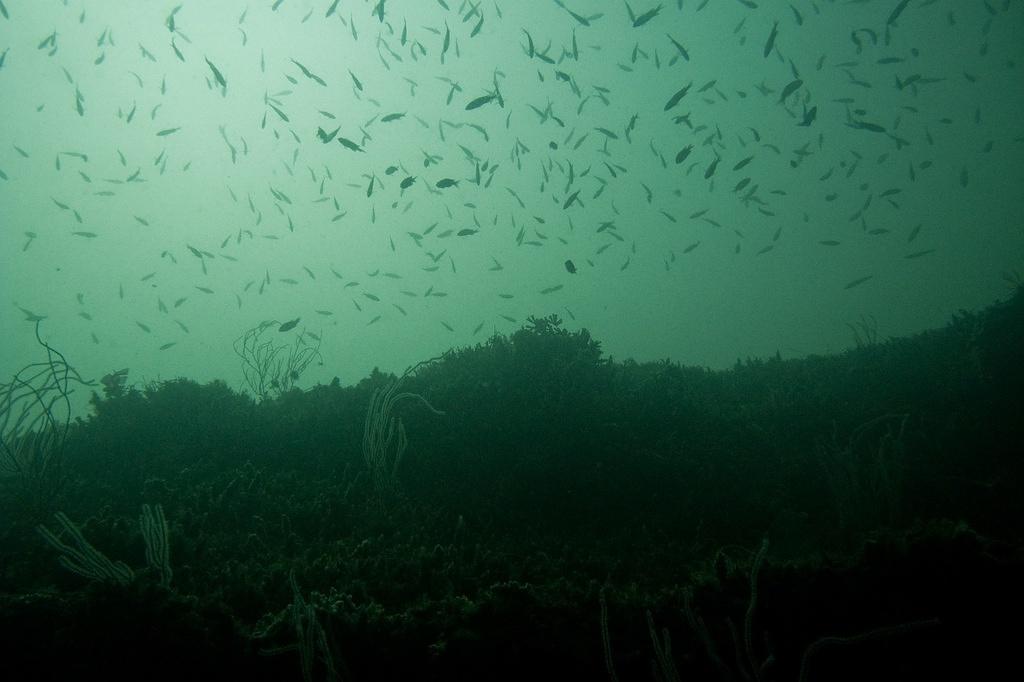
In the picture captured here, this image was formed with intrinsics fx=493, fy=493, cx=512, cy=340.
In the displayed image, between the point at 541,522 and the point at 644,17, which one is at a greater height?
the point at 644,17

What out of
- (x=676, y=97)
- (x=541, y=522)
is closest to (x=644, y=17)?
(x=676, y=97)

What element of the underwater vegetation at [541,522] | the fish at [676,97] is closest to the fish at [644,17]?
the fish at [676,97]

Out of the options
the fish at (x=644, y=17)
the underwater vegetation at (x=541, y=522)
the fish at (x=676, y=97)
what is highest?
the fish at (x=644, y=17)

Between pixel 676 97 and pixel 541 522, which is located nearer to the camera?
pixel 541 522

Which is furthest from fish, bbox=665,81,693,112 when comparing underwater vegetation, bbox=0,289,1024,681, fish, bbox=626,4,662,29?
underwater vegetation, bbox=0,289,1024,681

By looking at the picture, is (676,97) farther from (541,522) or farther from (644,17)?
(541,522)

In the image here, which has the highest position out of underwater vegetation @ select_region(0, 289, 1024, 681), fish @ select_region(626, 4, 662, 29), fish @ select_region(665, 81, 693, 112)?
fish @ select_region(626, 4, 662, 29)

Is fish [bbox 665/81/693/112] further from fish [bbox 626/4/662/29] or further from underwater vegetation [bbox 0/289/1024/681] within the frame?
underwater vegetation [bbox 0/289/1024/681]

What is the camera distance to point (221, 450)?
7.30 m

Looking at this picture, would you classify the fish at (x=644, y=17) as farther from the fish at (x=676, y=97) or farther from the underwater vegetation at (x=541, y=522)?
the underwater vegetation at (x=541, y=522)

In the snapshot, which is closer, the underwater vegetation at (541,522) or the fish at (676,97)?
the underwater vegetation at (541,522)

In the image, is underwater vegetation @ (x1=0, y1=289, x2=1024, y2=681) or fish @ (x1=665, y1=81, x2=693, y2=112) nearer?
underwater vegetation @ (x1=0, y1=289, x2=1024, y2=681)

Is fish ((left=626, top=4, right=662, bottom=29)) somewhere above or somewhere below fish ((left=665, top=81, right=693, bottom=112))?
above

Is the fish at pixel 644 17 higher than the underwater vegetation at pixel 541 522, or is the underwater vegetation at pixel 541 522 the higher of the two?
the fish at pixel 644 17
